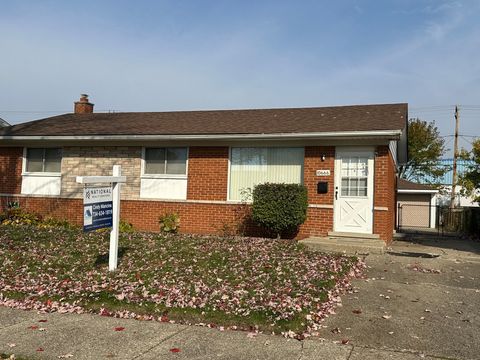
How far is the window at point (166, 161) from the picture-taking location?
533 inches

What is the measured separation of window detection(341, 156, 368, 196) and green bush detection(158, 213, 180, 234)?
462 centimetres

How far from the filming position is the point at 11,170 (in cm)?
1516

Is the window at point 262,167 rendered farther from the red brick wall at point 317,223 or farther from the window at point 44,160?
the window at point 44,160

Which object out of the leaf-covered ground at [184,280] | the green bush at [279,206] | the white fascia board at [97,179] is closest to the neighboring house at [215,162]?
the green bush at [279,206]

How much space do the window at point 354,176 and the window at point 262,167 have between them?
1.19 metres

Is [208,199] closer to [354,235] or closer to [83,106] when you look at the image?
[354,235]

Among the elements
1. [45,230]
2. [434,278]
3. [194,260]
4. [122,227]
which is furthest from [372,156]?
[45,230]

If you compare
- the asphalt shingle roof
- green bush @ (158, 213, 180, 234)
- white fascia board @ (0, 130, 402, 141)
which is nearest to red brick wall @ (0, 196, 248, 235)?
green bush @ (158, 213, 180, 234)

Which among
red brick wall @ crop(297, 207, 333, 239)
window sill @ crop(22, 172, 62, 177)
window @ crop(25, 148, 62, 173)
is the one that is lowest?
red brick wall @ crop(297, 207, 333, 239)

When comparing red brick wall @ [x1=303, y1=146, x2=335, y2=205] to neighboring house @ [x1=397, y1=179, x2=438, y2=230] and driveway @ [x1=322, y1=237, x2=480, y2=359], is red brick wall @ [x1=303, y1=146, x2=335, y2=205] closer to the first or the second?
driveway @ [x1=322, y1=237, x2=480, y2=359]

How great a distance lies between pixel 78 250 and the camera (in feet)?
30.6

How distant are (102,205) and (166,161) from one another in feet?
20.4

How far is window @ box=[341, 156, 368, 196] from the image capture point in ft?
38.9

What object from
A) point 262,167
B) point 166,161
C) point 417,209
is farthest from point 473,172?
point 166,161
